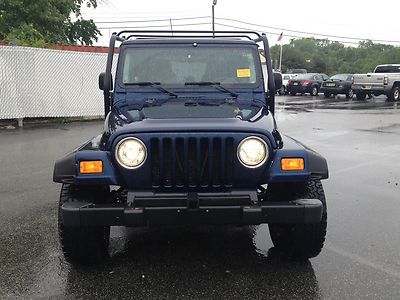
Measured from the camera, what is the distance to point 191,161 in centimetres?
321

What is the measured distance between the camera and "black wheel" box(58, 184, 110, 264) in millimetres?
3408

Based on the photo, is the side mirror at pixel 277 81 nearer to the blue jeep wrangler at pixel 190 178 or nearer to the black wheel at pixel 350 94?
the blue jeep wrangler at pixel 190 178

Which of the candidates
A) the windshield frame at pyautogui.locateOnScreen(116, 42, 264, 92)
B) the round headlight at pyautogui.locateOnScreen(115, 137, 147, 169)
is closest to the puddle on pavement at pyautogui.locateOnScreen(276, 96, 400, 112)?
the windshield frame at pyautogui.locateOnScreen(116, 42, 264, 92)

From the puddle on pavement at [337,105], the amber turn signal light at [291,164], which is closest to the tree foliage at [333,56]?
the puddle on pavement at [337,105]

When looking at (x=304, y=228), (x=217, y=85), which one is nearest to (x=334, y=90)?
(x=217, y=85)

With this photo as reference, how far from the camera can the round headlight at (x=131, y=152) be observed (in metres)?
3.15

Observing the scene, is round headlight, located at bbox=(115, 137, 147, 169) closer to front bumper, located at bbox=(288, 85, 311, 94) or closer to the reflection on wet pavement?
the reflection on wet pavement

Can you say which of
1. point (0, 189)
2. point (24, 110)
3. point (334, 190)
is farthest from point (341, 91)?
point (0, 189)

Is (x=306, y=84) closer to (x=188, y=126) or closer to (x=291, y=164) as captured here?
(x=291, y=164)

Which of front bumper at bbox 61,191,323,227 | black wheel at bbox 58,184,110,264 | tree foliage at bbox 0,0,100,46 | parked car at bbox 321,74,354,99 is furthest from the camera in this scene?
parked car at bbox 321,74,354,99

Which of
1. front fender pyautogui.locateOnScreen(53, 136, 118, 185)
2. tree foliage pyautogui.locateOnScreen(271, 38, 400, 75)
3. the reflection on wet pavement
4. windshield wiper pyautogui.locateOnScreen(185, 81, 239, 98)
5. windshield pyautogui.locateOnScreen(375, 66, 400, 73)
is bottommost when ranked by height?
the reflection on wet pavement

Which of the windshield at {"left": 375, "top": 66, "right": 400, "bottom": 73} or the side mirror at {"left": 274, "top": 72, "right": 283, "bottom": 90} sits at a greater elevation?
the windshield at {"left": 375, "top": 66, "right": 400, "bottom": 73}

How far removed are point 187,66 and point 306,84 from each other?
25695mm

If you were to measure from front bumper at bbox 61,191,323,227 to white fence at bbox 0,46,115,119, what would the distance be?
9.57 m
